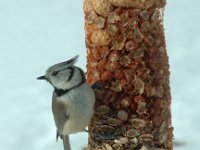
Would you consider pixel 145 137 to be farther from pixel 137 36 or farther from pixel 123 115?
pixel 137 36

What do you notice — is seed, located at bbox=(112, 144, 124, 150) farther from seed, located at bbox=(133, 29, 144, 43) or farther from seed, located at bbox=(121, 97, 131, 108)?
seed, located at bbox=(133, 29, 144, 43)

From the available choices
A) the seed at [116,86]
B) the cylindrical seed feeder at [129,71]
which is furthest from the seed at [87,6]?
the seed at [116,86]

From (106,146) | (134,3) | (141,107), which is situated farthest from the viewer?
(106,146)

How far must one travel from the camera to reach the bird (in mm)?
2250

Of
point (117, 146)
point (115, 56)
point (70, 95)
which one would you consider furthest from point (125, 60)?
point (117, 146)

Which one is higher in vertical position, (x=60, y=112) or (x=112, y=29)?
(x=112, y=29)

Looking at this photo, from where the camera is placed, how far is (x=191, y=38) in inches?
207

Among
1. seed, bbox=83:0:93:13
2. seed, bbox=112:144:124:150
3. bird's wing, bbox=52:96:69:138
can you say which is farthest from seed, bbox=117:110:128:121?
seed, bbox=83:0:93:13

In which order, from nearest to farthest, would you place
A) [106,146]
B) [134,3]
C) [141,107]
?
[134,3] → [141,107] → [106,146]

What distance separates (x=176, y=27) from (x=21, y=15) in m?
1.71

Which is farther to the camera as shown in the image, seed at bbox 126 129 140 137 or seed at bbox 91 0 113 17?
seed at bbox 126 129 140 137

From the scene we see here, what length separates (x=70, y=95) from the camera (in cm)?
228

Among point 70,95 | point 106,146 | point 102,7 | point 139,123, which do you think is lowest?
point 106,146

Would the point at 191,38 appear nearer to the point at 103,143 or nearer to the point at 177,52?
the point at 177,52
